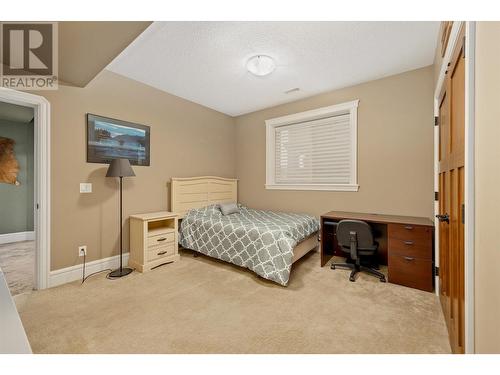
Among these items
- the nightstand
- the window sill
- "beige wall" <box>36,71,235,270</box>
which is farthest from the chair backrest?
"beige wall" <box>36,71,235,270</box>

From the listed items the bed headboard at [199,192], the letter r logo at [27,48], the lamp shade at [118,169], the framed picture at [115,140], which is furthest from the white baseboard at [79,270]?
the letter r logo at [27,48]

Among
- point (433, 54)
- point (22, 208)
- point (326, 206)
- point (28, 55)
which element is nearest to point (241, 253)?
point (326, 206)

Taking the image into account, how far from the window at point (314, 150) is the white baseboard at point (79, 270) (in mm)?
2687

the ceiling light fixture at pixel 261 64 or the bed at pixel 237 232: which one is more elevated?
the ceiling light fixture at pixel 261 64

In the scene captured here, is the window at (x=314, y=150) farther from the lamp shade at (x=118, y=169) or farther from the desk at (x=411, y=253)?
the lamp shade at (x=118, y=169)

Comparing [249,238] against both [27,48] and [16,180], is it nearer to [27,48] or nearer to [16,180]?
[27,48]

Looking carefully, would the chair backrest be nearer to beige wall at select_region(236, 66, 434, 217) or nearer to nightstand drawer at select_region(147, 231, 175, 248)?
beige wall at select_region(236, 66, 434, 217)

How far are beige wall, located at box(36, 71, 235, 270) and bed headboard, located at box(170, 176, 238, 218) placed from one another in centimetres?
16

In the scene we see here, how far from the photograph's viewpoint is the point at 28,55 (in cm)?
204

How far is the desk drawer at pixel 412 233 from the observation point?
7.50ft

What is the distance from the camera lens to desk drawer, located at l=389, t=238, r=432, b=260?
7.48 ft

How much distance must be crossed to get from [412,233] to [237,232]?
1959 mm

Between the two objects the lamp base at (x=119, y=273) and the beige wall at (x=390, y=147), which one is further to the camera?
the beige wall at (x=390, y=147)

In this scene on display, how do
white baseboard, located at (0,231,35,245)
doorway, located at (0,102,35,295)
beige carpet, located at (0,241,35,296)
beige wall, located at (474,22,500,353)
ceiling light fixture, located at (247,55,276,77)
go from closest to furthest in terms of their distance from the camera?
1. beige wall, located at (474,22,500,353)
2. beige carpet, located at (0,241,35,296)
3. ceiling light fixture, located at (247,55,276,77)
4. doorway, located at (0,102,35,295)
5. white baseboard, located at (0,231,35,245)
